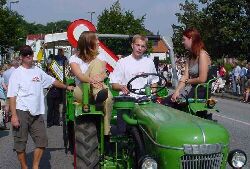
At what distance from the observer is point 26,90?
286 inches

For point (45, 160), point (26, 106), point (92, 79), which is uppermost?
point (92, 79)

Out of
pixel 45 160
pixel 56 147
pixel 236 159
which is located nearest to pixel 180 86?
pixel 236 159

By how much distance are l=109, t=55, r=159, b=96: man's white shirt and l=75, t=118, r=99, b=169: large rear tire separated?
0.91 meters

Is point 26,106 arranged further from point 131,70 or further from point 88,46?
point 131,70

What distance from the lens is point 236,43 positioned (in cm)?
3172

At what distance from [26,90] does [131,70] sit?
150 cm

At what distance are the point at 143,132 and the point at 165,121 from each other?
1.23 ft

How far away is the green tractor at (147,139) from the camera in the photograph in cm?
472

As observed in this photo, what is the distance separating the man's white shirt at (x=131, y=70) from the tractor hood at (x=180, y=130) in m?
1.48

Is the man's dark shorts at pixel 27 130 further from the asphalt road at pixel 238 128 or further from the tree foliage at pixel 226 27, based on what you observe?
the tree foliage at pixel 226 27

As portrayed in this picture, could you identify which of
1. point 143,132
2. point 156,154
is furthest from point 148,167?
point 143,132

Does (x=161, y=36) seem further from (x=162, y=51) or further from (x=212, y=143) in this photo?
(x=162, y=51)

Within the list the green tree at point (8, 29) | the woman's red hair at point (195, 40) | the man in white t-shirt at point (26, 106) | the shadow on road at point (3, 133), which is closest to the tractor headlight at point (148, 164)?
the woman's red hair at point (195, 40)

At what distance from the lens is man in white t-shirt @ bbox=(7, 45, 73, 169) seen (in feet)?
23.7
